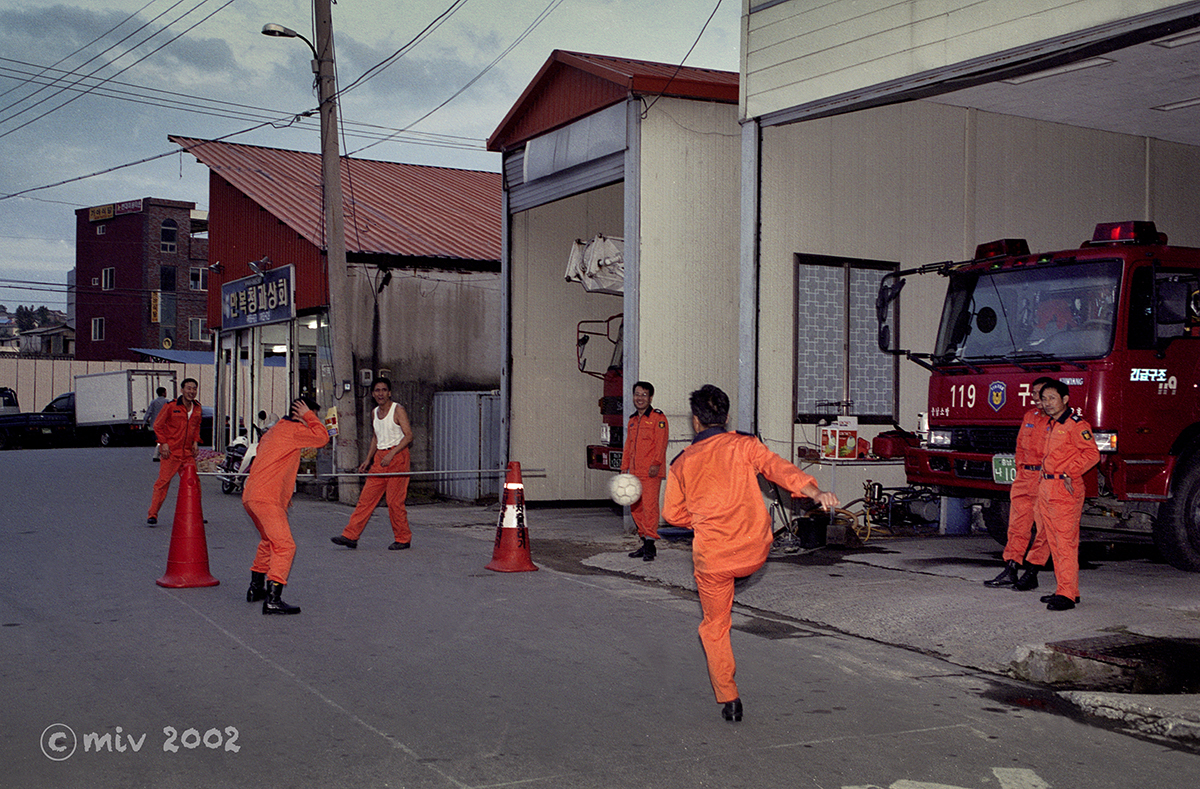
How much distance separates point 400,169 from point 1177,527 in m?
25.9

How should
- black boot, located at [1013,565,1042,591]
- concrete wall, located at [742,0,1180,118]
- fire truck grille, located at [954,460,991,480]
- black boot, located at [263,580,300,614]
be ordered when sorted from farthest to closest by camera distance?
1. fire truck grille, located at [954,460,991,480]
2. concrete wall, located at [742,0,1180,118]
3. black boot, located at [1013,565,1042,591]
4. black boot, located at [263,580,300,614]

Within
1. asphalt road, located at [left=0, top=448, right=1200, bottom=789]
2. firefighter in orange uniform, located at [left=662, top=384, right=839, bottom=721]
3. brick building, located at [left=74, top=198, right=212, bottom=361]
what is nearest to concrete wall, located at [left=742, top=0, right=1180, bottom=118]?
asphalt road, located at [left=0, top=448, right=1200, bottom=789]

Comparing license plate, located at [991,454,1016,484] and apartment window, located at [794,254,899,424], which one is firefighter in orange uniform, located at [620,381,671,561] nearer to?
apartment window, located at [794,254,899,424]

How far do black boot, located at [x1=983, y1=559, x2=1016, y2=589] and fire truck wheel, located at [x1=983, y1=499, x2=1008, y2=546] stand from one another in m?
2.27

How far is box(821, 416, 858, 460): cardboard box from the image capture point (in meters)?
13.9

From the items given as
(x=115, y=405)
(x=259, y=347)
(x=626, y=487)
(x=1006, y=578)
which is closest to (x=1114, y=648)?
(x=1006, y=578)

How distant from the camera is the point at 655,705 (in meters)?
6.26

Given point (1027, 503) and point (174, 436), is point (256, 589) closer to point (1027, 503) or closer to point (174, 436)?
point (1027, 503)

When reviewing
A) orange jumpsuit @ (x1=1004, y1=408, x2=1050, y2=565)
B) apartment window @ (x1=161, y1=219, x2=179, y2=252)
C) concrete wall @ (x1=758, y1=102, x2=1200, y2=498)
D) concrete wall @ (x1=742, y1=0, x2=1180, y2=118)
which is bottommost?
orange jumpsuit @ (x1=1004, y1=408, x2=1050, y2=565)

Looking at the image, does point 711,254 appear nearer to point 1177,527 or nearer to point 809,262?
point 809,262

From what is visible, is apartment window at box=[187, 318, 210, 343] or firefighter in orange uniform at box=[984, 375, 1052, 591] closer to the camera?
firefighter in orange uniform at box=[984, 375, 1052, 591]

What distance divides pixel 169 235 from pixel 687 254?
5099 cm

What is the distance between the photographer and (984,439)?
11.4 metres

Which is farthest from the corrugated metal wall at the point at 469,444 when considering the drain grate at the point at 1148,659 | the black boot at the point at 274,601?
the drain grate at the point at 1148,659
